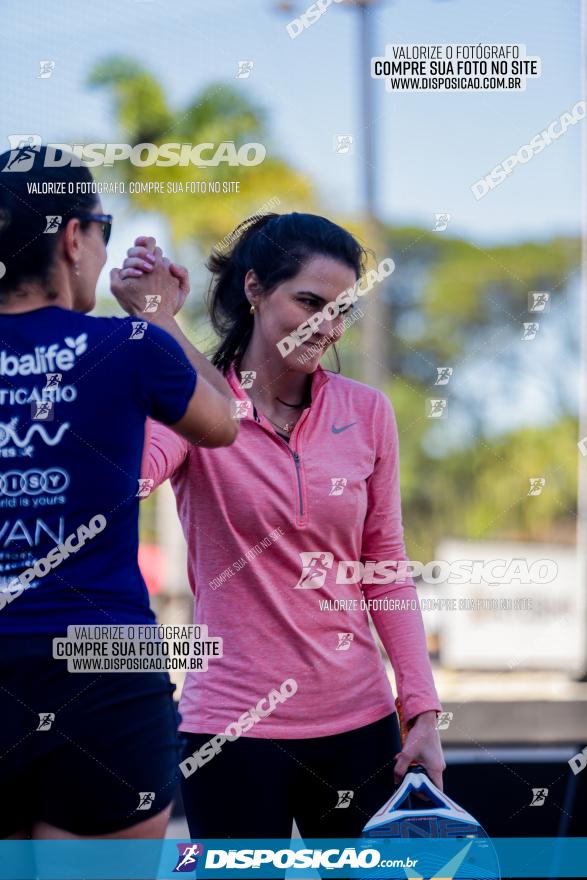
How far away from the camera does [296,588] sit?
2.16m

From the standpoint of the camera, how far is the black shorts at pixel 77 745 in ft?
5.29

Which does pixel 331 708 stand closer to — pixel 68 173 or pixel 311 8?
pixel 68 173

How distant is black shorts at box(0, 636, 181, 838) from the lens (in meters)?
1.61

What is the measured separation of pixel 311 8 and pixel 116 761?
1926 millimetres

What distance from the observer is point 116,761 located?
1649mm

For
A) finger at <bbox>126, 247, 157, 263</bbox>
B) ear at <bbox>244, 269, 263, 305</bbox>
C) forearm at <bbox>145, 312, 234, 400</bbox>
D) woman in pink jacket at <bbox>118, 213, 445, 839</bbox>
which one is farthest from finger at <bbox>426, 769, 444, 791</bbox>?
finger at <bbox>126, 247, 157, 263</bbox>

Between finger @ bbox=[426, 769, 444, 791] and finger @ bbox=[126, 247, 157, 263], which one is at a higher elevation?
finger @ bbox=[126, 247, 157, 263]

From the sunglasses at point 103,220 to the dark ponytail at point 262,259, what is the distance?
0.45 metres

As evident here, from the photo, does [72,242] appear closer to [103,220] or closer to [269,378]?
[103,220]

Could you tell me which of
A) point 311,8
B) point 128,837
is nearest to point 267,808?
point 128,837

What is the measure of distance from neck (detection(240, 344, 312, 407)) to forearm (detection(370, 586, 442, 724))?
1.53 feet

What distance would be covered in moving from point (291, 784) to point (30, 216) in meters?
1.16

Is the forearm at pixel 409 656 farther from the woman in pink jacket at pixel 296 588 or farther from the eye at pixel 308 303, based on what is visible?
the eye at pixel 308 303

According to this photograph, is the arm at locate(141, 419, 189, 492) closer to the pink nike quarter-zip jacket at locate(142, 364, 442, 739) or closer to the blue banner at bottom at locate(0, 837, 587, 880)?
the pink nike quarter-zip jacket at locate(142, 364, 442, 739)
